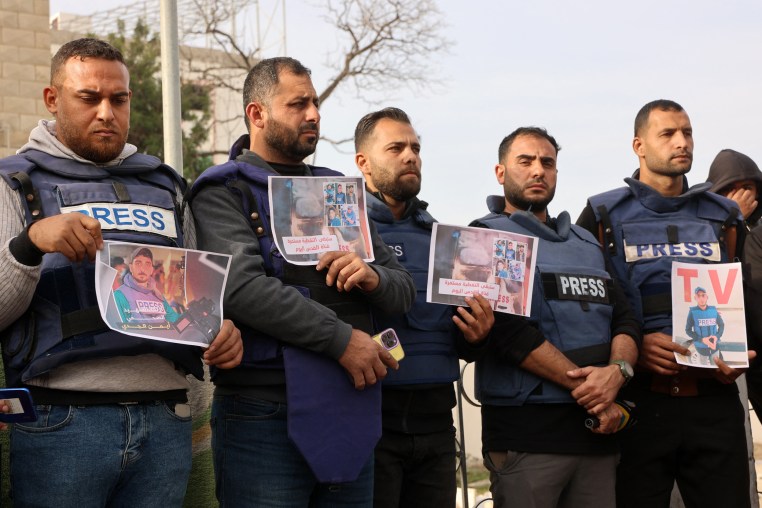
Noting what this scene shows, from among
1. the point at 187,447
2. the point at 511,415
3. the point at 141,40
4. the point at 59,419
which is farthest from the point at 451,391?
the point at 141,40

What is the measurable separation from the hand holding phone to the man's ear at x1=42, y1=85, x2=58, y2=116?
138cm

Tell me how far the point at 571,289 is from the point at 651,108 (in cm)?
134

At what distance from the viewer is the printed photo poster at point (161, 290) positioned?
116 inches

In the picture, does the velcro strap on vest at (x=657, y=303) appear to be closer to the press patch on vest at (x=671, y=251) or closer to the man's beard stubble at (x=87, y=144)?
the press patch on vest at (x=671, y=251)

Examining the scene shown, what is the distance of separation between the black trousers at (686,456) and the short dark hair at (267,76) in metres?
2.30

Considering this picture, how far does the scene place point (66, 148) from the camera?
3.22 meters

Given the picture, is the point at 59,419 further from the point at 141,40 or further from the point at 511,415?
the point at 141,40

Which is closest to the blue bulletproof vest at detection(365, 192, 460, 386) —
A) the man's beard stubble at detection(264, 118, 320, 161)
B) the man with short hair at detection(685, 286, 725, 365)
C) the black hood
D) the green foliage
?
the man's beard stubble at detection(264, 118, 320, 161)

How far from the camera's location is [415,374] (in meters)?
4.03

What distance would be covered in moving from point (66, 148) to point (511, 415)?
2230 millimetres

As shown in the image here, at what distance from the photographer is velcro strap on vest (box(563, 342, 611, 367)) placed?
434 centimetres

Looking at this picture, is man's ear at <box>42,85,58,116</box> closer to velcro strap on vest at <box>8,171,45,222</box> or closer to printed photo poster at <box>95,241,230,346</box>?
velcro strap on vest at <box>8,171,45,222</box>

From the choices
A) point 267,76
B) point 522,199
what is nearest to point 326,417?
point 267,76

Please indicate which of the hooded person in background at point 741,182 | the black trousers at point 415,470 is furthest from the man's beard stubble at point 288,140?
the hooded person in background at point 741,182
